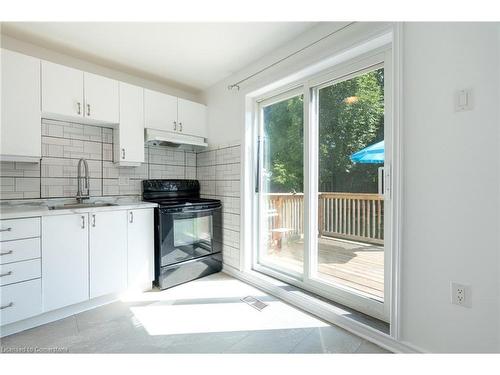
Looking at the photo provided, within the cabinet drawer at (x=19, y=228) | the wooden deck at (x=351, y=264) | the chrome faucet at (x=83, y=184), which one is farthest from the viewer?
the chrome faucet at (x=83, y=184)

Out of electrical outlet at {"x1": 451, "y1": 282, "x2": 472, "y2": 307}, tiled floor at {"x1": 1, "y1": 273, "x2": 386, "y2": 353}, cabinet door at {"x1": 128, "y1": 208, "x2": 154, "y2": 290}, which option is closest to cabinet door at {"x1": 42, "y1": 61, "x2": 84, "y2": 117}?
cabinet door at {"x1": 128, "y1": 208, "x2": 154, "y2": 290}

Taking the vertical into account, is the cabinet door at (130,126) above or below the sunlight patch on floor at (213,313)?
above

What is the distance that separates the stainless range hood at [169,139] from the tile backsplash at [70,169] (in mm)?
256

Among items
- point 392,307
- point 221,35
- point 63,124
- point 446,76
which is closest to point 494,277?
point 392,307

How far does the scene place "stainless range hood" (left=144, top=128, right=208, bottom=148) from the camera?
2.66 metres

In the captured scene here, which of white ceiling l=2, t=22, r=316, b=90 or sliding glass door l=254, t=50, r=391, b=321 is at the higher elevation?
white ceiling l=2, t=22, r=316, b=90

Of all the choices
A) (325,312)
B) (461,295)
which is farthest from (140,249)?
(461,295)

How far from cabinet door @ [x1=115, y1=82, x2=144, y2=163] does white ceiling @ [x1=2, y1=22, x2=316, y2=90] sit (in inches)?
13.3

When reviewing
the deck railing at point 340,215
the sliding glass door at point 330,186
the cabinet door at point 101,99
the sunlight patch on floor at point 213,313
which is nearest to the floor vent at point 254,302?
the sunlight patch on floor at point 213,313

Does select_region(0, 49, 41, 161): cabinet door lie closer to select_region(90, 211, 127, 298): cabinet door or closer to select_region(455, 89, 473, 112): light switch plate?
select_region(90, 211, 127, 298): cabinet door

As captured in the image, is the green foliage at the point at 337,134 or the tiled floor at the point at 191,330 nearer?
the tiled floor at the point at 191,330

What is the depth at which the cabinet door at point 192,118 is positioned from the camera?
9.72 feet

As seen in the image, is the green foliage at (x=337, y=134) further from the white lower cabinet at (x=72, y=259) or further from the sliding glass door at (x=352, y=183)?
the white lower cabinet at (x=72, y=259)

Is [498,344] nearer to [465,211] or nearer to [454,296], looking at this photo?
[454,296]
